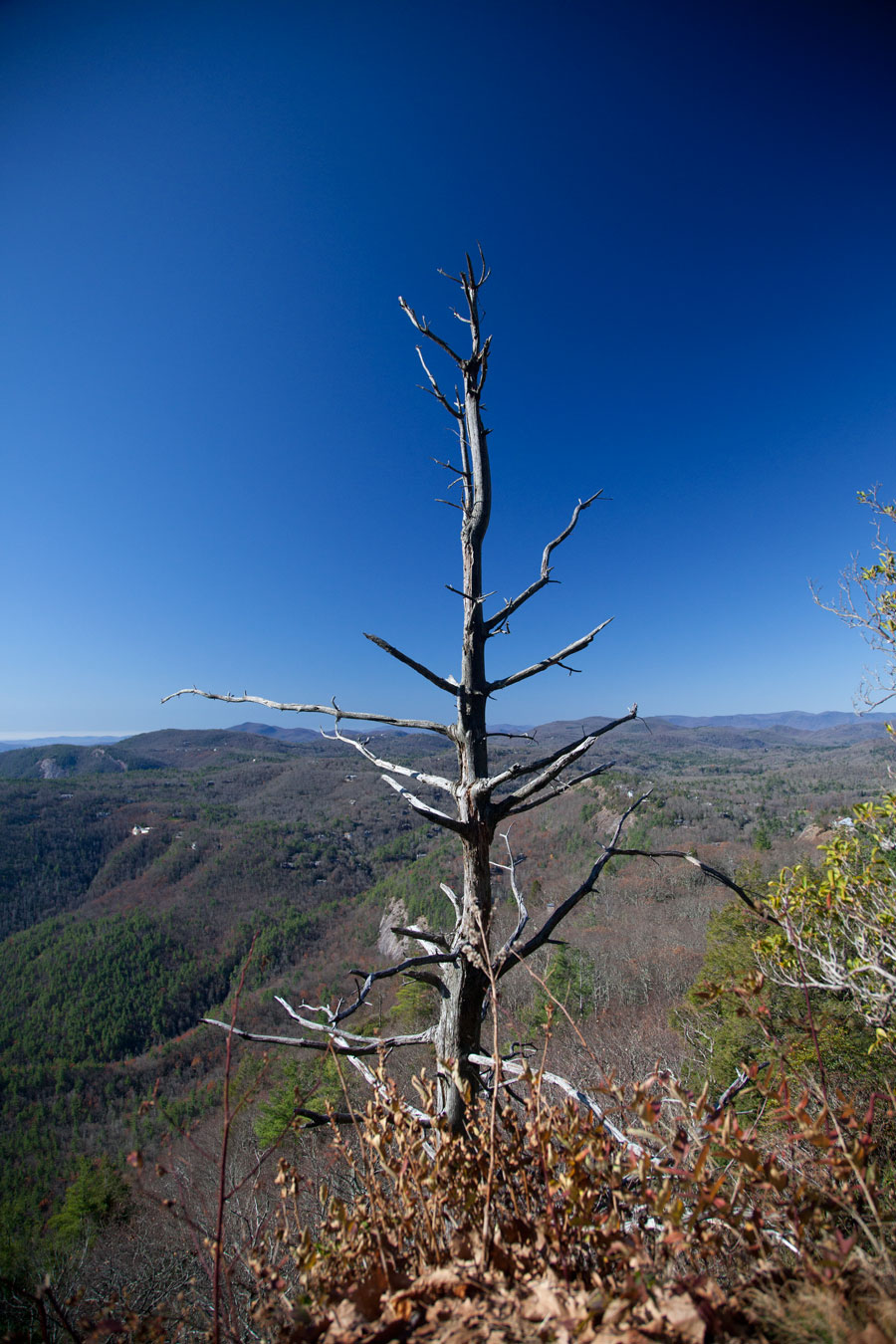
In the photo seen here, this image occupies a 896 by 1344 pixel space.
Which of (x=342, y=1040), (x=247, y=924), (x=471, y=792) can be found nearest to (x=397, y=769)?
(x=471, y=792)

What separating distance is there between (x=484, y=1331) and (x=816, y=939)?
6.18 m

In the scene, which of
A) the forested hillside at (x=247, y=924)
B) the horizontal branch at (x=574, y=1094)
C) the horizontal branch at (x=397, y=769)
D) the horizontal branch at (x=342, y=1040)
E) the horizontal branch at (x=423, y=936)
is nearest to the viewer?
the horizontal branch at (x=574, y=1094)

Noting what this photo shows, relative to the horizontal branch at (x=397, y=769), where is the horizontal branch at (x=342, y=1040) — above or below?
below

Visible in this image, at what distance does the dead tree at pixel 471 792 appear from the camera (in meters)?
3.22

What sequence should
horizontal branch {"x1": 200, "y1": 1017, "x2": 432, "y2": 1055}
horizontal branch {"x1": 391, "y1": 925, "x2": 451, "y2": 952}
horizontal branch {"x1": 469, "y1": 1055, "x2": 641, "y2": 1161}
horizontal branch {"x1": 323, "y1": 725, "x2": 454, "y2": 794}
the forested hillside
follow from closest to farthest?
horizontal branch {"x1": 469, "y1": 1055, "x2": 641, "y2": 1161}, horizontal branch {"x1": 200, "y1": 1017, "x2": 432, "y2": 1055}, horizontal branch {"x1": 391, "y1": 925, "x2": 451, "y2": 952}, horizontal branch {"x1": 323, "y1": 725, "x2": 454, "y2": 794}, the forested hillside

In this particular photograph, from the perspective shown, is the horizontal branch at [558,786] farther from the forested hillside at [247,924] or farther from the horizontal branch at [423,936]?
the forested hillside at [247,924]

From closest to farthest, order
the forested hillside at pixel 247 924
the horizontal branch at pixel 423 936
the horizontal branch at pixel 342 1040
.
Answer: the horizontal branch at pixel 342 1040 < the horizontal branch at pixel 423 936 < the forested hillside at pixel 247 924

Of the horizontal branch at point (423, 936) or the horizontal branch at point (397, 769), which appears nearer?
the horizontal branch at point (423, 936)

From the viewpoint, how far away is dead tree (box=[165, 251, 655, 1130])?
3.22m

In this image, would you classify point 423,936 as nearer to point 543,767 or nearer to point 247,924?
point 543,767

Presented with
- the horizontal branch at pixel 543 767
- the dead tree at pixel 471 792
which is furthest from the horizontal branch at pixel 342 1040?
the horizontal branch at pixel 543 767

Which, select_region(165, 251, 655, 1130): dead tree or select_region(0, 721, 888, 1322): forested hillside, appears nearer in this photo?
select_region(165, 251, 655, 1130): dead tree

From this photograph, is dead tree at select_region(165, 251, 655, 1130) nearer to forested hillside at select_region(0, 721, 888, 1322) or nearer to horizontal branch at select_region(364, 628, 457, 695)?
horizontal branch at select_region(364, 628, 457, 695)

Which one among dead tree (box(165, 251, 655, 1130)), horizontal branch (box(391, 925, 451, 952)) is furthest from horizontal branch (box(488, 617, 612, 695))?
horizontal branch (box(391, 925, 451, 952))
